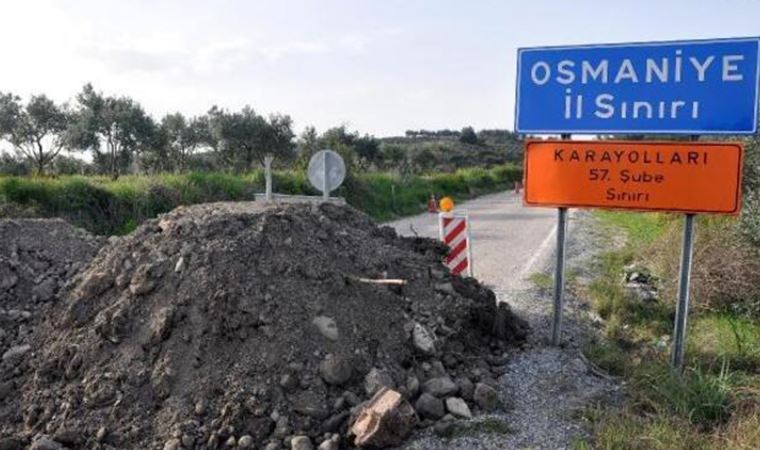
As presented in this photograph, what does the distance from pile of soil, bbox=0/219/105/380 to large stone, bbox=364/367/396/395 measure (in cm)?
267

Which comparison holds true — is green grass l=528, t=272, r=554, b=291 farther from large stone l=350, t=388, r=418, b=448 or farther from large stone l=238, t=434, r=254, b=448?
large stone l=238, t=434, r=254, b=448

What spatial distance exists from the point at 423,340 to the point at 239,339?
4.44 feet

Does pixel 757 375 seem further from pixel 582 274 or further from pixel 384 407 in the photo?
pixel 582 274

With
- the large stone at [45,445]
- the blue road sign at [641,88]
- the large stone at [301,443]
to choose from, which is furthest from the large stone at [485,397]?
the large stone at [45,445]

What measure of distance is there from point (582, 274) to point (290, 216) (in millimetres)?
5858

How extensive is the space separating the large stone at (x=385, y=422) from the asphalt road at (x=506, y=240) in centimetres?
443

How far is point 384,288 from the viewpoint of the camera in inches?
217

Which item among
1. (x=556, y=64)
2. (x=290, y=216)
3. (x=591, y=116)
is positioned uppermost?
(x=556, y=64)

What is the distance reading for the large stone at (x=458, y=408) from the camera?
4.44 m

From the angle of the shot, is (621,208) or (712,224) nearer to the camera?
(621,208)

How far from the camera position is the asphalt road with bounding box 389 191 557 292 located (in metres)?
10.2

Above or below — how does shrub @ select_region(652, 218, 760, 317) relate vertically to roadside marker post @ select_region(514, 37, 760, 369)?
below

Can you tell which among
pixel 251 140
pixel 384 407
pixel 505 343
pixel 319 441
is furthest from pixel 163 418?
pixel 251 140

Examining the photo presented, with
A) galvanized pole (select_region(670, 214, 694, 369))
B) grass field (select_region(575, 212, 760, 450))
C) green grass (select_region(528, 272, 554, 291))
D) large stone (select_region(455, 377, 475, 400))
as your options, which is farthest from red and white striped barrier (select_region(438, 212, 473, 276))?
large stone (select_region(455, 377, 475, 400))
